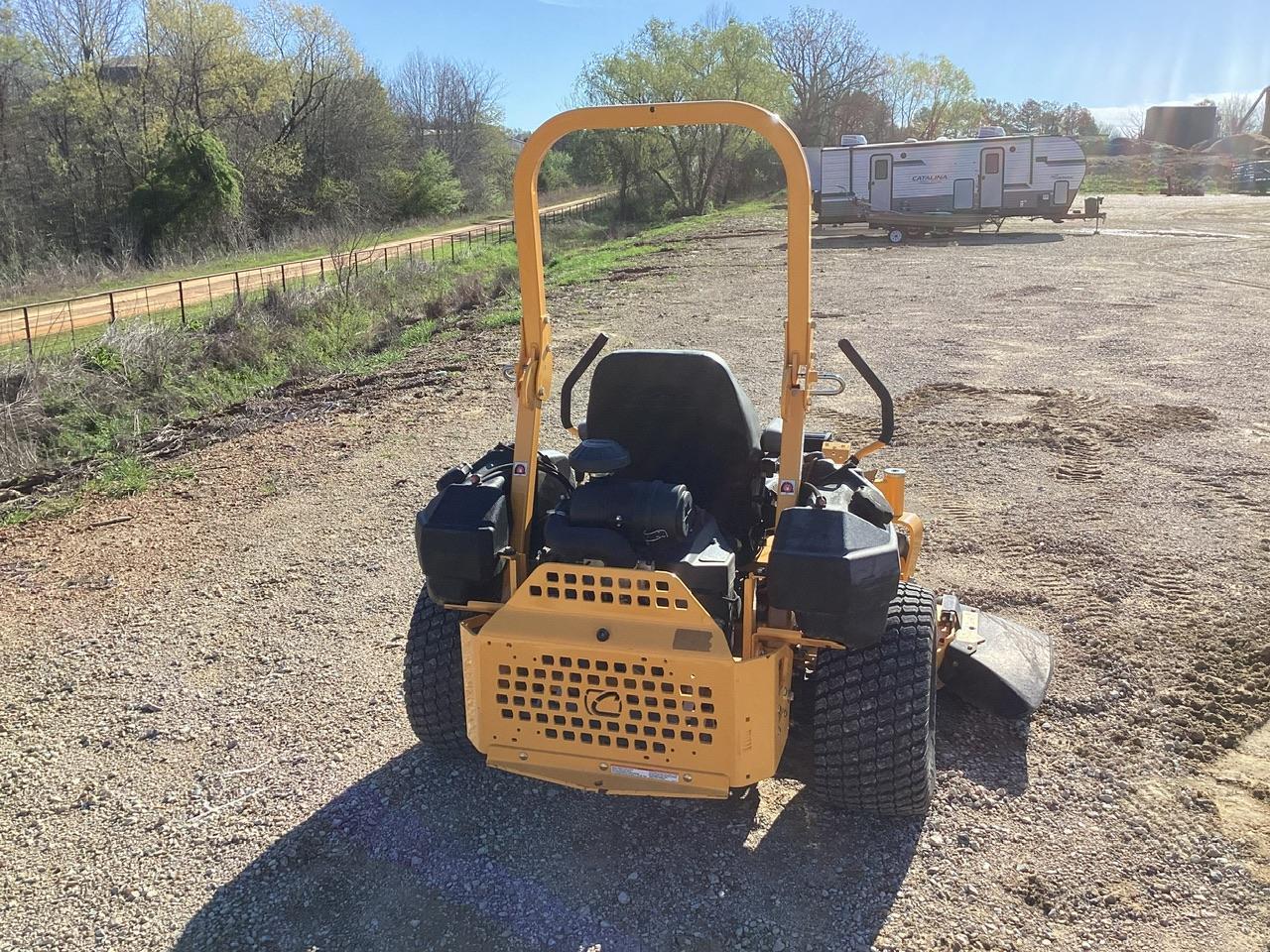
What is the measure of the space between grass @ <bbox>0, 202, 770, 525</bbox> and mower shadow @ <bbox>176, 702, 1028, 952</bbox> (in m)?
5.02

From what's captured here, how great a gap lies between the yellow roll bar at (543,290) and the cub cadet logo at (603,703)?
1.81 feet

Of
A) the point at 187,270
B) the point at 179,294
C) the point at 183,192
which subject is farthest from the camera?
the point at 183,192

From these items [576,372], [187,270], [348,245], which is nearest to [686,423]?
[576,372]

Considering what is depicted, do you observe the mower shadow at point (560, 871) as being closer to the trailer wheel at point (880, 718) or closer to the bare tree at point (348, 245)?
the trailer wheel at point (880, 718)

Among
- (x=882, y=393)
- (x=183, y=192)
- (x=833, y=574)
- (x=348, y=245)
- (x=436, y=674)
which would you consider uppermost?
(x=183, y=192)

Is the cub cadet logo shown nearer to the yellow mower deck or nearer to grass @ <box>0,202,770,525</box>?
the yellow mower deck

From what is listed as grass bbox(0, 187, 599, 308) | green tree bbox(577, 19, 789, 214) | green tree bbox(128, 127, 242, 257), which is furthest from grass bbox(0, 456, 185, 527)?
green tree bbox(577, 19, 789, 214)

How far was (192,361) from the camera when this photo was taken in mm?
12359

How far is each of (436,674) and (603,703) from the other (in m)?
0.79

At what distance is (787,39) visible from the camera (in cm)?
5819

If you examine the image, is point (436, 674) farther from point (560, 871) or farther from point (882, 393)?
point (882, 393)

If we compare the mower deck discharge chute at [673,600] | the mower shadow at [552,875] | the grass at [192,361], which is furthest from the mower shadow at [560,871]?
the grass at [192,361]

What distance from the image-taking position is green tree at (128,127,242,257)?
3128 cm

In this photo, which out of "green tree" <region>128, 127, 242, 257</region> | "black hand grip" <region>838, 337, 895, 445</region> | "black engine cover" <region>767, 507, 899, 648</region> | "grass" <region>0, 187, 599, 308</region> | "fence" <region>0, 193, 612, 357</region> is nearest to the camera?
"black engine cover" <region>767, 507, 899, 648</region>
